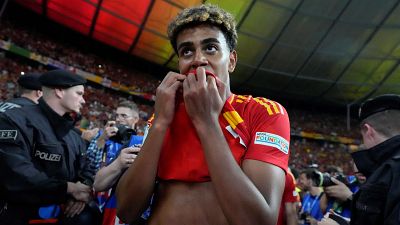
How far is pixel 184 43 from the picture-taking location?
1351 millimetres

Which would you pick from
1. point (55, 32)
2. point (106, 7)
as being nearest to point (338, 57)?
point (106, 7)

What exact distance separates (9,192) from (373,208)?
2.22 meters

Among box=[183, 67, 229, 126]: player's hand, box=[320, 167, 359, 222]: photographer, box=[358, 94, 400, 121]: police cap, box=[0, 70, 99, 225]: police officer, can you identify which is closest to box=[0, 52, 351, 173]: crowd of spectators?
box=[0, 70, 99, 225]: police officer

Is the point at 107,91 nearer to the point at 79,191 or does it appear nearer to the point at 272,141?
the point at 79,191

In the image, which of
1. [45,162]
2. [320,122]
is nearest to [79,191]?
[45,162]

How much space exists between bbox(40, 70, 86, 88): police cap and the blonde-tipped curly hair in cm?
169

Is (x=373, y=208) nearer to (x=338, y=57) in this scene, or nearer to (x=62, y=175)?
(x=62, y=175)

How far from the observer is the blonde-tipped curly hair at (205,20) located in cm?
135

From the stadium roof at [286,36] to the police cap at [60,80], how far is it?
9295 mm

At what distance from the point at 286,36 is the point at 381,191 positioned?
1239 centimetres

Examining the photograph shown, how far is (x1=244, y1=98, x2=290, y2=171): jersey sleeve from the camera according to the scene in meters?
1.15

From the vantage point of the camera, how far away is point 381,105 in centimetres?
204

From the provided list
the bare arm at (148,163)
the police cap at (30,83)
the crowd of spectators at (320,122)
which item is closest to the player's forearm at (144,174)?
the bare arm at (148,163)

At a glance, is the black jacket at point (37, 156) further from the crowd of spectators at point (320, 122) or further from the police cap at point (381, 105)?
the crowd of spectators at point (320, 122)
